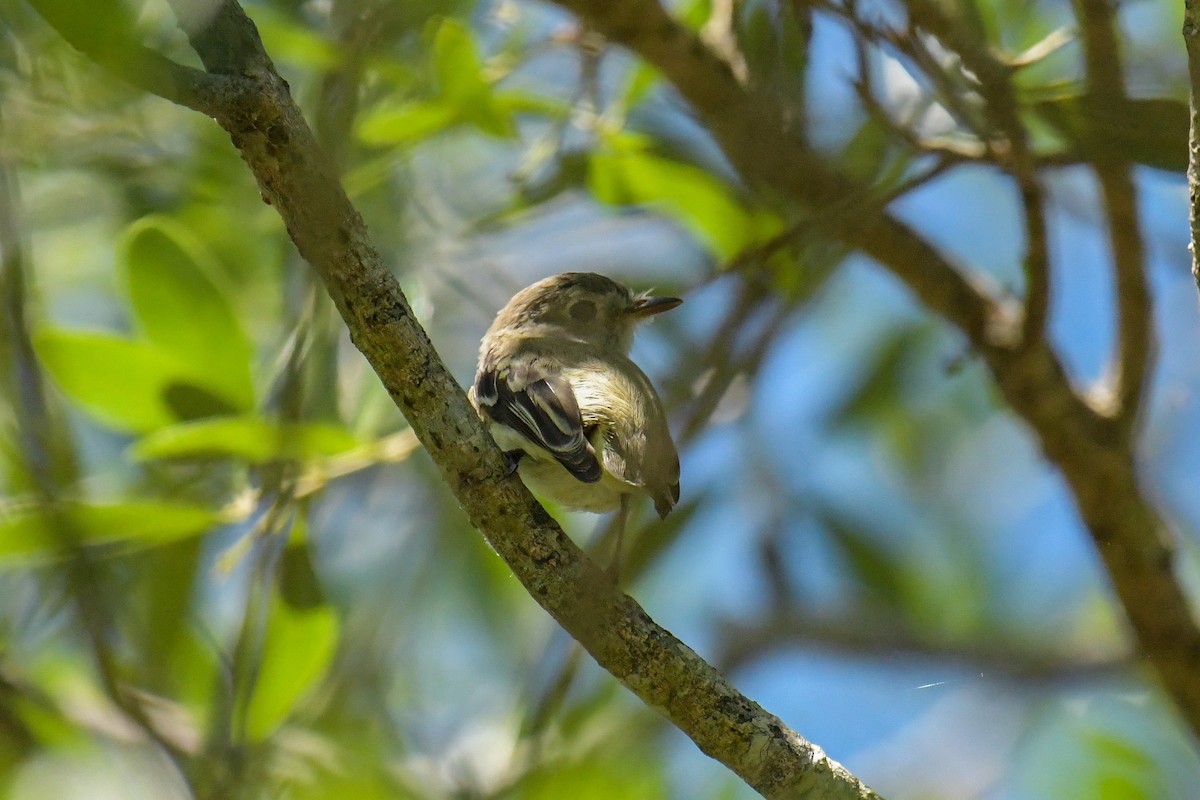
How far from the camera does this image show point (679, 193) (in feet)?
13.8

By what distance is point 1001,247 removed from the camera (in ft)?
21.2

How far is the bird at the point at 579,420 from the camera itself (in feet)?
12.3

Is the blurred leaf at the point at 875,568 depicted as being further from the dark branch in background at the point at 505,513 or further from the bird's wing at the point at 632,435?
the dark branch in background at the point at 505,513

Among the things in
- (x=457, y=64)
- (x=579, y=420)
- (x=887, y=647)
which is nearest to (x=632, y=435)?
(x=579, y=420)

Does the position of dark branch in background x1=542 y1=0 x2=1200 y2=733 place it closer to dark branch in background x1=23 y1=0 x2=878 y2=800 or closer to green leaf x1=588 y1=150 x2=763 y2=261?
green leaf x1=588 y1=150 x2=763 y2=261

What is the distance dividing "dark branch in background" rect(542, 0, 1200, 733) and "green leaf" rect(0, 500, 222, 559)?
1.97 m

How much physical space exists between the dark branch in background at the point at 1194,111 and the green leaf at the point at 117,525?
7.83 ft

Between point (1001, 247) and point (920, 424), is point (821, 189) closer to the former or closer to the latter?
point (920, 424)

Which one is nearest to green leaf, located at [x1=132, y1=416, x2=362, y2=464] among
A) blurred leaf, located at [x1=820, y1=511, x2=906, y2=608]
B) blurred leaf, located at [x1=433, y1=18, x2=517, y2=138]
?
blurred leaf, located at [x1=433, y1=18, x2=517, y2=138]

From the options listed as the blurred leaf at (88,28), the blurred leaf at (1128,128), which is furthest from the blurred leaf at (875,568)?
the blurred leaf at (88,28)

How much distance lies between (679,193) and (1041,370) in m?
1.32

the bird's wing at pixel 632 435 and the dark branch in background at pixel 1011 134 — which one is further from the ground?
the dark branch in background at pixel 1011 134

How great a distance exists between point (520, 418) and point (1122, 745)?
1899mm

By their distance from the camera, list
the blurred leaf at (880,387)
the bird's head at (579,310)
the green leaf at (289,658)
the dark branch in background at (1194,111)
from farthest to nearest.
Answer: the bird's head at (579,310) → the blurred leaf at (880,387) → the green leaf at (289,658) → the dark branch in background at (1194,111)
